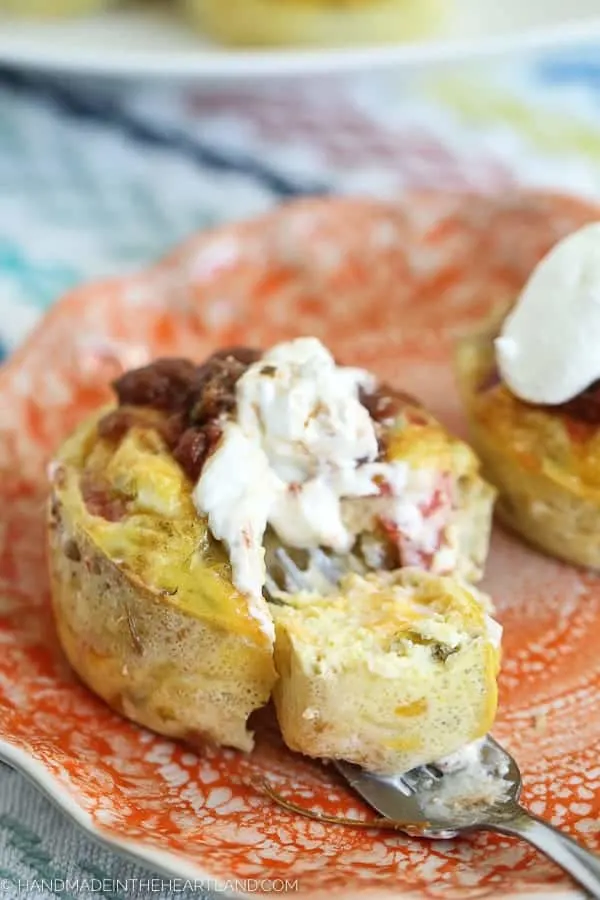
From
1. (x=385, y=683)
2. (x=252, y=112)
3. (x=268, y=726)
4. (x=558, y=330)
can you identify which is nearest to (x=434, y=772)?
(x=385, y=683)

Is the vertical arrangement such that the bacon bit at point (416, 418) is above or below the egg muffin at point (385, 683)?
above

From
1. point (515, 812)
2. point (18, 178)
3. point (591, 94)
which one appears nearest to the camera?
point (515, 812)

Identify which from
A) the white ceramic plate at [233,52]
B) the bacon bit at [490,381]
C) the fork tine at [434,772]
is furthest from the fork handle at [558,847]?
the white ceramic plate at [233,52]

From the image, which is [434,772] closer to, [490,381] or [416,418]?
[416,418]

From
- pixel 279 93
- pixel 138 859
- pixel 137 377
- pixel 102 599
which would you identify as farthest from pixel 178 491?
pixel 279 93

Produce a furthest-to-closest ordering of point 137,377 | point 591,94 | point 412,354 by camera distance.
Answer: point 591,94, point 412,354, point 137,377

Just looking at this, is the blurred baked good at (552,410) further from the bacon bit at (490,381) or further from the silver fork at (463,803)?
the silver fork at (463,803)

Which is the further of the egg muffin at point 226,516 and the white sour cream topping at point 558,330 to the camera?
the white sour cream topping at point 558,330

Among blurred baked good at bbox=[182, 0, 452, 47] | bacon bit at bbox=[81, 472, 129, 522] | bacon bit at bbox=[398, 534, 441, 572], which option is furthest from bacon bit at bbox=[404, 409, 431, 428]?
blurred baked good at bbox=[182, 0, 452, 47]

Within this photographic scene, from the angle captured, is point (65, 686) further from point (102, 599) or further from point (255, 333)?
point (255, 333)
